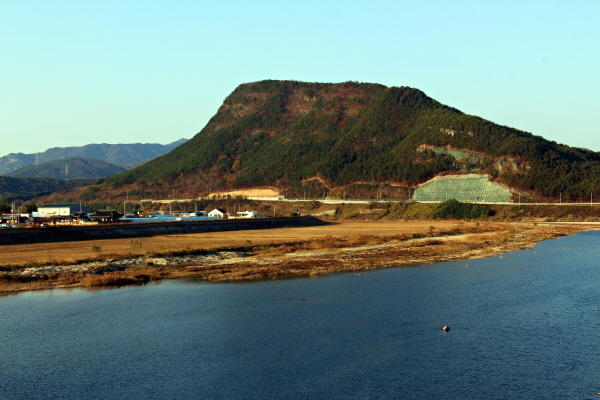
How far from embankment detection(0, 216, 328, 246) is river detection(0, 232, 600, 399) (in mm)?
36705

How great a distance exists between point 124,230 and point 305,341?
217ft

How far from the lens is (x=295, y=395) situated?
2166 cm

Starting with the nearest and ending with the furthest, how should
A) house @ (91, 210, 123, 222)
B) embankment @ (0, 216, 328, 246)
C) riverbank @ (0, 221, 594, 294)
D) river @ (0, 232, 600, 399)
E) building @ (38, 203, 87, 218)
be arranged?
river @ (0, 232, 600, 399) < riverbank @ (0, 221, 594, 294) < embankment @ (0, 216, 328, 246) < house @ (91, 210, 123, 222) < building @ (38, 203, 87, 218)

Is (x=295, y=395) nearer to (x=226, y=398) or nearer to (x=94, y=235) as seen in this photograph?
(x=226, y=398)

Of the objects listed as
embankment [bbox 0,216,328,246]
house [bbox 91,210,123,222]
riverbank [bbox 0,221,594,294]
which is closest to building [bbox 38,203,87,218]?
house [bbox 91,210,123,222]

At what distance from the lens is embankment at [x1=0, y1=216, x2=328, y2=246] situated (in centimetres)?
7349

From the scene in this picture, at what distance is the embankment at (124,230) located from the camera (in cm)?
7349

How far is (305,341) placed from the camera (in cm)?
2850

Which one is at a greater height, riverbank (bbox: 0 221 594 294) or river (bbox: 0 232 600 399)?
riverbank (bbox: 0 221 594 294)

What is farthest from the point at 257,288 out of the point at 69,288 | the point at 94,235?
the point at 94,235

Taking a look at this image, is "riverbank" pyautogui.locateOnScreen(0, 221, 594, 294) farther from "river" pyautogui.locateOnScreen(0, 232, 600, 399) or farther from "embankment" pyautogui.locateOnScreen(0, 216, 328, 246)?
"embankment" pyautogui.locateOnScreen(0, 216, 328, 246)

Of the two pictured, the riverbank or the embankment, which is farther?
the embankment

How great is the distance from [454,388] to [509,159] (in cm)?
16247

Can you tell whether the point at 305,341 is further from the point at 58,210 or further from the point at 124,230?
the point at 58,210
